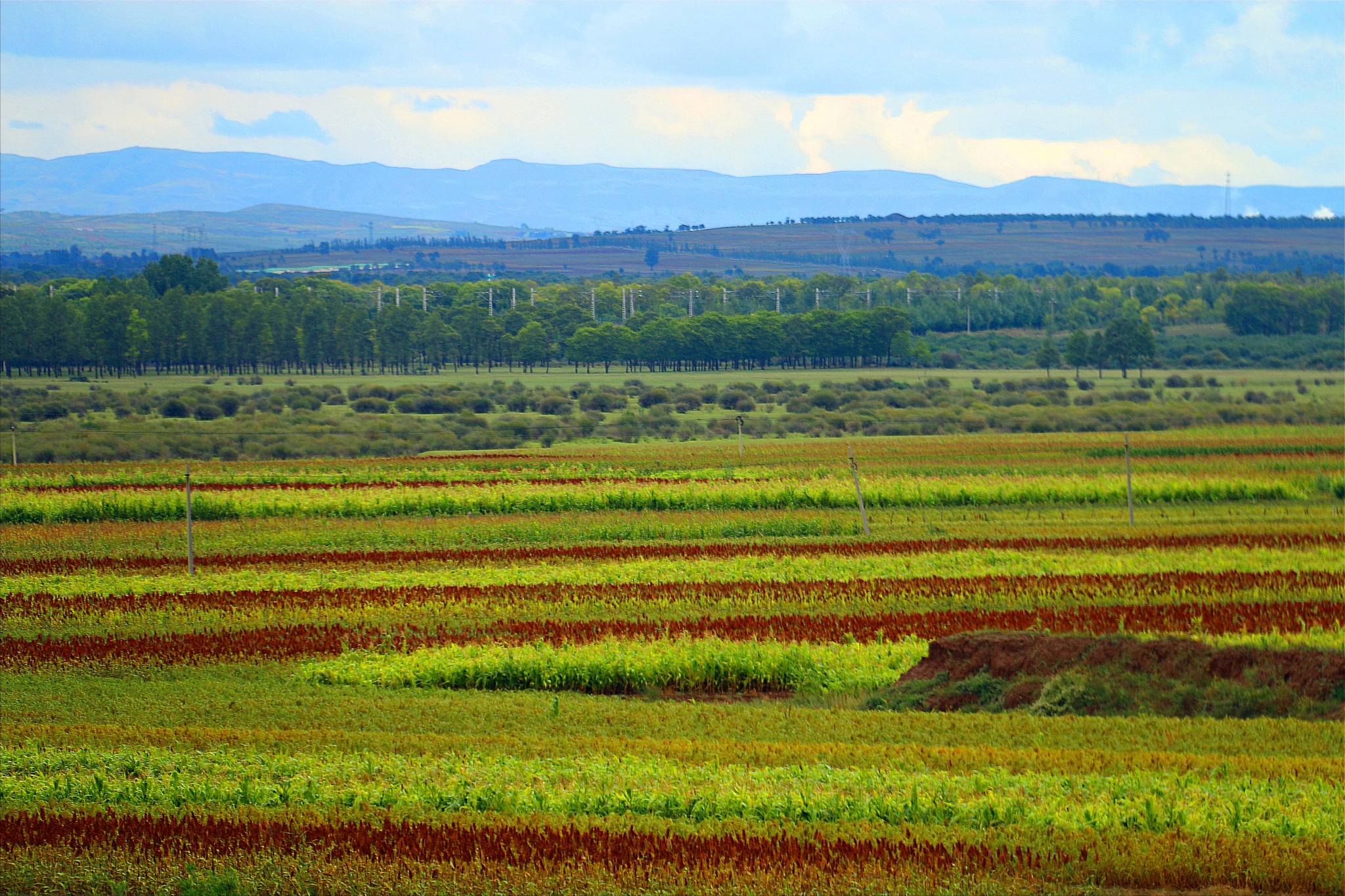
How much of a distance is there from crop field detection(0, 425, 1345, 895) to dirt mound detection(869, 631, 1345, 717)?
0.15 feet

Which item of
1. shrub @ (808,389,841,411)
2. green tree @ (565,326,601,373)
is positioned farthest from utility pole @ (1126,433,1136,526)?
green tree @ (565,326,601,373)

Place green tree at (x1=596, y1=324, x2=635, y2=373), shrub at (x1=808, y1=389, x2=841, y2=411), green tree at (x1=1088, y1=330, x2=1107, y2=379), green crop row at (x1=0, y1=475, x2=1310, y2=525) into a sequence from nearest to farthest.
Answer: green crop row at (x1=0, y1=475, x2=1310, y2=525) < shrub at (x1=808, y1=389, x2=841, y2=411) < green tree at (x1=1088, y1=330, x2=1107, y2=379) < green tree at (x1=596, y1=324, x2=635, y2=373)

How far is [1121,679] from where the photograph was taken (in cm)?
1491

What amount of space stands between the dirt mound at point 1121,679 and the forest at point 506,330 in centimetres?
11357

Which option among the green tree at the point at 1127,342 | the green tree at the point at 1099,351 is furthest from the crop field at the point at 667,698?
the green tree at the point at 1099,351

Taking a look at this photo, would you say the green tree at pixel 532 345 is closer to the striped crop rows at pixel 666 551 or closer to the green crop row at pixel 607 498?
the green crop row at pixel 607 498

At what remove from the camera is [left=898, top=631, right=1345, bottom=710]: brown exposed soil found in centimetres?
1453

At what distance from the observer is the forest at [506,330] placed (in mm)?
123312

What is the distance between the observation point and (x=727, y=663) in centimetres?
1747

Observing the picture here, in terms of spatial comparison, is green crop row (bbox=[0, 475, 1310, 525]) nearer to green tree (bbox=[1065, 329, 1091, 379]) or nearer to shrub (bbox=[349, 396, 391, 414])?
shrub (bbox=[349, 396, 391, 414])

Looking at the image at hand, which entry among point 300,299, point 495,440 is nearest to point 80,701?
point 495,440

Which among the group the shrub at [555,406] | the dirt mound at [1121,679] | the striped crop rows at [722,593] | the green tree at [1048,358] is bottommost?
the shrub at [555,406]

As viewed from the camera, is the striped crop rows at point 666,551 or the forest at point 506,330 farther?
the forest at point 506,330

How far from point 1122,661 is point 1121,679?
1.09 feet
